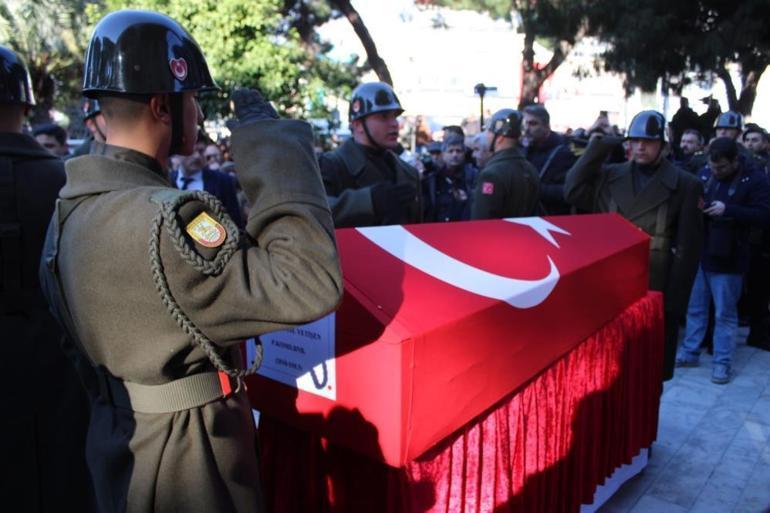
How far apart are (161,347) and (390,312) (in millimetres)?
552

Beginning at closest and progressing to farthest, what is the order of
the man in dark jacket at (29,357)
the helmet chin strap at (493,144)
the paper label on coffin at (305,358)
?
the paper label on coffin at (305,358)
the man in dark jacket at (29,357)
the helmet chin strap at (493,144)

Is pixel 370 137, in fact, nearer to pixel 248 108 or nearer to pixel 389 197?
pixel 389 197

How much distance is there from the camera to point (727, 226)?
15.9 feet

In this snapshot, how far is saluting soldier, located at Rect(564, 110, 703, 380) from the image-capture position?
4.02 metres

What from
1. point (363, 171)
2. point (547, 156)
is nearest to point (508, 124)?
point (363, 171)

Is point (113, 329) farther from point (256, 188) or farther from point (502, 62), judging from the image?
point (502, 62)

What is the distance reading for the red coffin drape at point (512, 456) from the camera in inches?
66.7

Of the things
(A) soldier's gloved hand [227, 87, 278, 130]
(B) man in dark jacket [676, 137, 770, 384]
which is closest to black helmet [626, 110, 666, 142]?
→ (B) man in dark jacket [676, 137, 770, 384]

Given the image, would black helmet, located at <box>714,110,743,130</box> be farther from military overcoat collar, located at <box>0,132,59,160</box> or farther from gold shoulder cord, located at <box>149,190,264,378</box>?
gold shoulder cord, located at <box>149,190,264,378</box>

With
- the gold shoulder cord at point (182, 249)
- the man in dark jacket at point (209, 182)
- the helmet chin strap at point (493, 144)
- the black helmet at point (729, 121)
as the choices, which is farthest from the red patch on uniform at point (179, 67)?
the black helmet at point (729, 121)

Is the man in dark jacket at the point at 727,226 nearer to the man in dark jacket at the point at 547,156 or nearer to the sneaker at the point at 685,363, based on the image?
the sneaker at the point at 685,363

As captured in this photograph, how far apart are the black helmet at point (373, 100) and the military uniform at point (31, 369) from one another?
1.41m

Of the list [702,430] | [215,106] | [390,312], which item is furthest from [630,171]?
[215,106]

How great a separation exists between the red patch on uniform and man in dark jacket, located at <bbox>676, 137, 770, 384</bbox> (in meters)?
4.43
